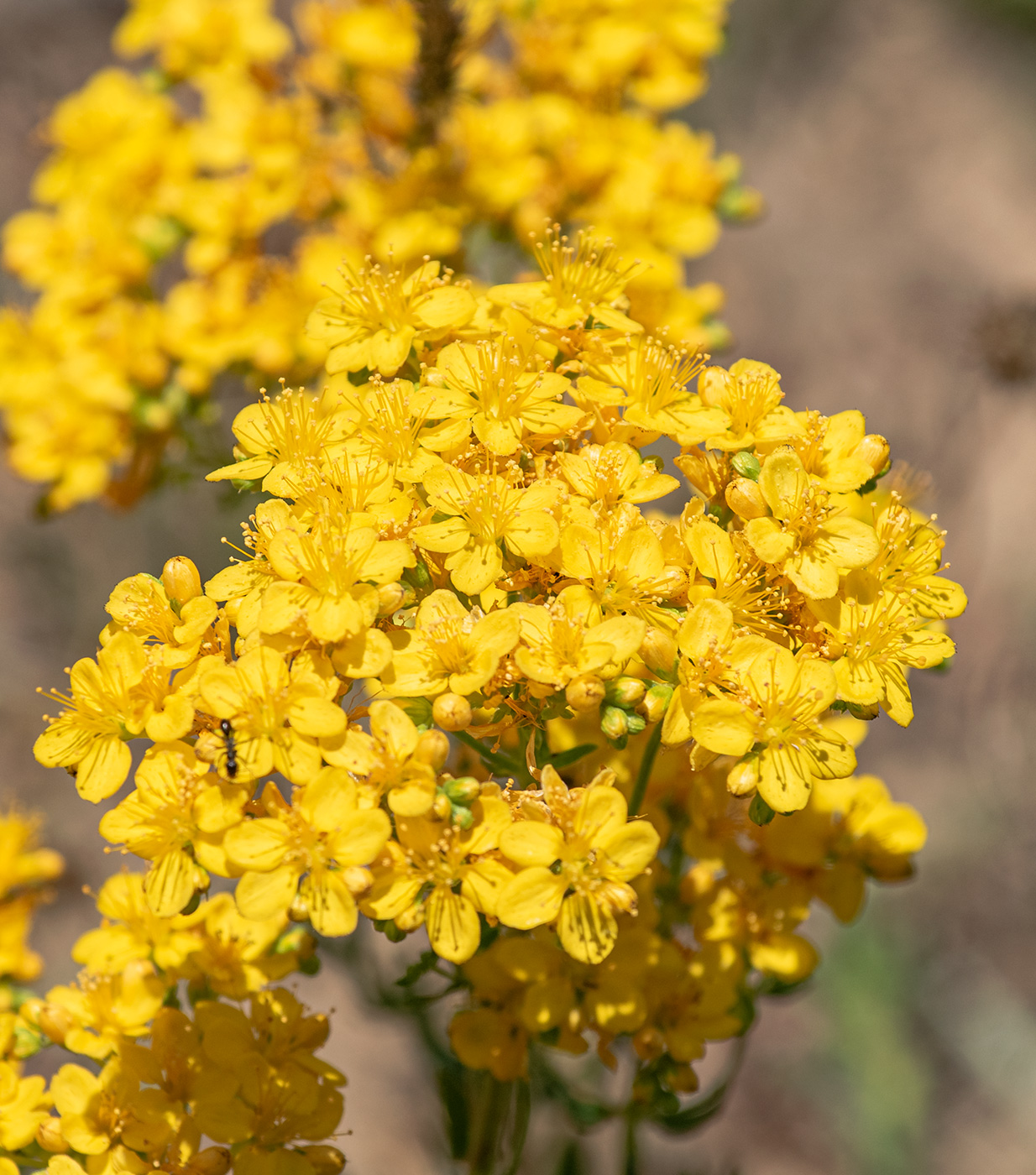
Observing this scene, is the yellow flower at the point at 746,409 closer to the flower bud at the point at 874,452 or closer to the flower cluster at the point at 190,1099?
the flower bud at the point at 874,452

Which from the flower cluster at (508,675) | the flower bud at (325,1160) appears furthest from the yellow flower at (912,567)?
the flower bud at (325,1160)

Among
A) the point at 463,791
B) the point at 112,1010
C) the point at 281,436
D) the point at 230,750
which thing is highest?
the point at 281,436

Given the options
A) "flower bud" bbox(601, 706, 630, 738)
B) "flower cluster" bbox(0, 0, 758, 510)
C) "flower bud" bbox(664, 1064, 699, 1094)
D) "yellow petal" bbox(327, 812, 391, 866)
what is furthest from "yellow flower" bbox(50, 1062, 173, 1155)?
"flower cluster" bbox(0, 0, 758, 510)

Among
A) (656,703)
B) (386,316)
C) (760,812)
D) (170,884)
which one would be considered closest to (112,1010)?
(170,884)

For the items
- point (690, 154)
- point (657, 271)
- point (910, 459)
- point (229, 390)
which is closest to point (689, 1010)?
point (657, 271)

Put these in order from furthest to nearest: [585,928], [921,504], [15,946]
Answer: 1. [921,504]
2. [15,946]
3. [585,928]

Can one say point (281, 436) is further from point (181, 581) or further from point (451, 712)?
point (451, 712)

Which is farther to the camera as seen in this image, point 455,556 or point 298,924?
point 298,924

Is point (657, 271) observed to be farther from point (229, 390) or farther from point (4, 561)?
point (4, 561)
